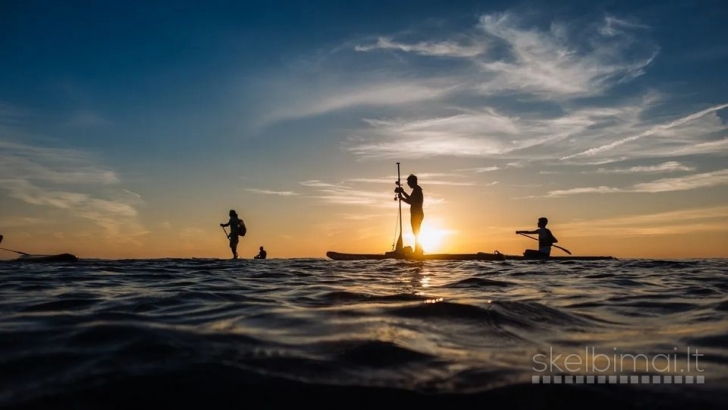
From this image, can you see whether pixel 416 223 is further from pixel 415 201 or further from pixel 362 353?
pixel 362 353

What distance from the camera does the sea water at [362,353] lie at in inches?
73.4

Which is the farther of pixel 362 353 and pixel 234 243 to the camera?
pixel 234 243

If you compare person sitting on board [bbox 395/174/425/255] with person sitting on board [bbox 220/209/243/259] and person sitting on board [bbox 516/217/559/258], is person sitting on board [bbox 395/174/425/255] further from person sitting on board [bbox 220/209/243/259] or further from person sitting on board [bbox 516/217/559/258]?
person sitting on board [bbox 220/209/243/259]

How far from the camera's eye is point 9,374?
83.7 inches

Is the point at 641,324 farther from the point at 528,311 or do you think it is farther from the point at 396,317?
the point at 396,317

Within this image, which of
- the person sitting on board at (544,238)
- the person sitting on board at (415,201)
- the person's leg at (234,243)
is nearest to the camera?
the person sitting on board at (415,201)

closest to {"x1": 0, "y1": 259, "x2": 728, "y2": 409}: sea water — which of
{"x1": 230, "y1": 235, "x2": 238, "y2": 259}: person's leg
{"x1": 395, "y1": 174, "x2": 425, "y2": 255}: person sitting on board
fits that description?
{"x1": 395, "y1": 174, "x2": 425, "y2": 255}: person sitting on board

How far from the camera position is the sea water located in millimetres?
1864

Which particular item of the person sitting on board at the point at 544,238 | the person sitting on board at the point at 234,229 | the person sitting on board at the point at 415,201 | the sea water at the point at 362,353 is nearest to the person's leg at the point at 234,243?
the person sitting on board at the point at 234,229

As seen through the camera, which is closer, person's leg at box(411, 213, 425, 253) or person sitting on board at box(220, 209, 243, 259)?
person's leg at box(411, 213, 425, 253)

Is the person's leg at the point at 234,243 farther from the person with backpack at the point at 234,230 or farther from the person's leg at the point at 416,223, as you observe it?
the person's leg at the point at 416,223

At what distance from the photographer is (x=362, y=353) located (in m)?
2.46

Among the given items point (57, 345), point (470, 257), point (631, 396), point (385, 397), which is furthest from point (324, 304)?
point (470, 257)

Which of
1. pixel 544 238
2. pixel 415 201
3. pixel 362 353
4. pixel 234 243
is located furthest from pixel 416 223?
pixel 362 353
